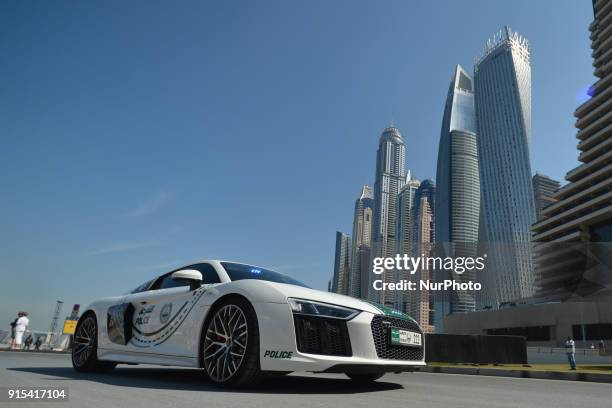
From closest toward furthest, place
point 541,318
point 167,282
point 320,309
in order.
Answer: point 320,309 < point 167,282 < point 541,318

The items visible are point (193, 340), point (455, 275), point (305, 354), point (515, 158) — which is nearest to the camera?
point (305, 354)

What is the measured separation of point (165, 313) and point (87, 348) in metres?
1.72

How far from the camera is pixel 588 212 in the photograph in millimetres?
74688

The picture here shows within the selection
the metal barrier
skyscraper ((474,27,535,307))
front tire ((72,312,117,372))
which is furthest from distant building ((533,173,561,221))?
front tire ((72,312,117,372))

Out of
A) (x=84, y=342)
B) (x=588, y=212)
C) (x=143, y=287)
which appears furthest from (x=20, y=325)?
(x=588, y=212)

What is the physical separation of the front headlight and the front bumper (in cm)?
5

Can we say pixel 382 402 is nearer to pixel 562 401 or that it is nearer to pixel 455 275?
pixel 562 401

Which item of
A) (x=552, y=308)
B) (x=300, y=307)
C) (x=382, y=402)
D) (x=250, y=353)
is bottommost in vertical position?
(x=382, y=402)

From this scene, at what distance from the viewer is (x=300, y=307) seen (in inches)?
148

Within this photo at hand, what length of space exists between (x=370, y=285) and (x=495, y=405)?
56404 mm

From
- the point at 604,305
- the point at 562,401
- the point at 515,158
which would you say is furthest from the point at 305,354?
the point at 515,158

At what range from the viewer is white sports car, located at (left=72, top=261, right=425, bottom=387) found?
12.0 feet

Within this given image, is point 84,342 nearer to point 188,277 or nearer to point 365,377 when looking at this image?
point 188,277

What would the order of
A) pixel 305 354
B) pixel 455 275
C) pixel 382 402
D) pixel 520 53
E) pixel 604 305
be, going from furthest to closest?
1. pixel 520 53
2. pixel 455 275
3. pixel 604 305
4. pixel 305 354
5. pixel 382 402
